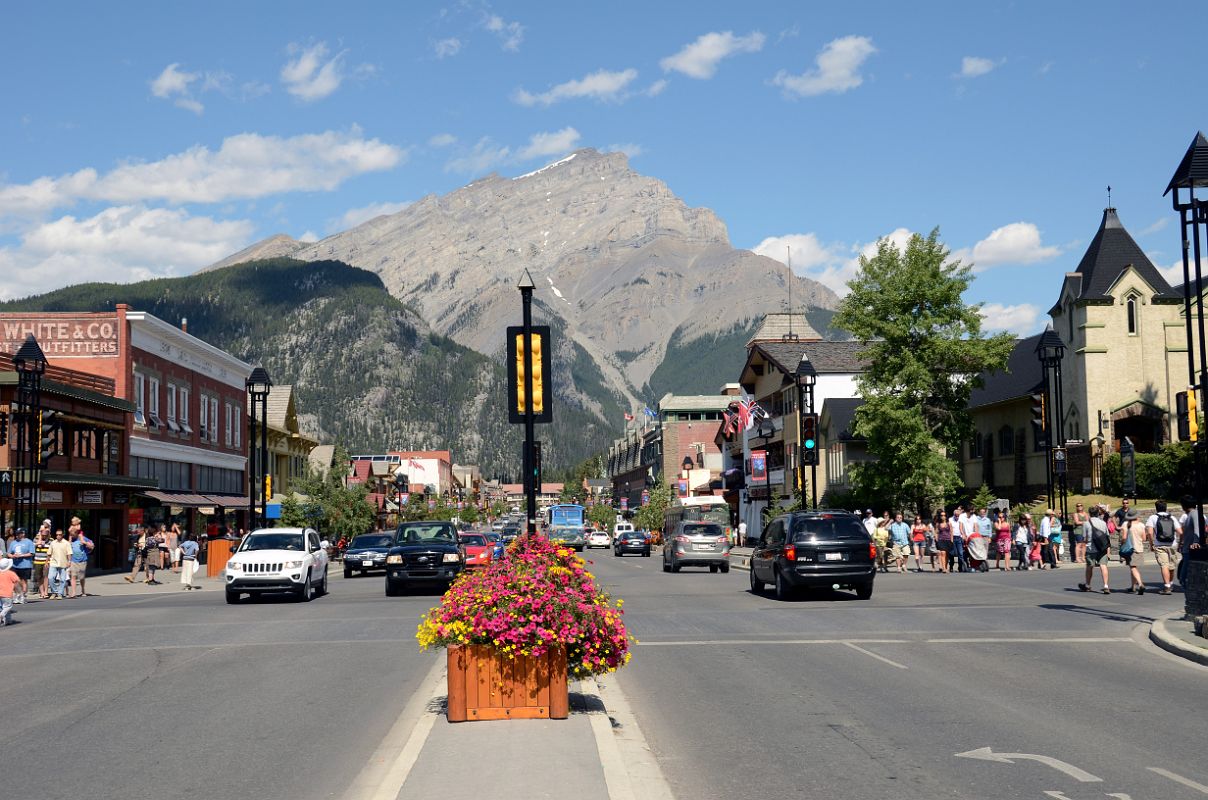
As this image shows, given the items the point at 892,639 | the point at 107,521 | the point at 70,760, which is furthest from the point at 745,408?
the point at 70,760

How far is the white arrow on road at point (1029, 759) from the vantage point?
28.2 feet

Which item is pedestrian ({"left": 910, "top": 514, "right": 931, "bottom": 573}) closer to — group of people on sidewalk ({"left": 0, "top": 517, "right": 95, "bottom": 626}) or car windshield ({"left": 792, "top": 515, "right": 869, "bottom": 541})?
car windshield ({"left": 792, "top": 515, "right": 869, "bottom": 541})

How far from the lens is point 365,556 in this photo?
4222 cm

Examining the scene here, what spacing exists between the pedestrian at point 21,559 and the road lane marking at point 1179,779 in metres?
27.4

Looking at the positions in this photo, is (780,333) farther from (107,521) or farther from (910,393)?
(107,521)

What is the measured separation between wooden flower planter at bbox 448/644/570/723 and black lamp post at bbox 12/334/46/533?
31.4 meters

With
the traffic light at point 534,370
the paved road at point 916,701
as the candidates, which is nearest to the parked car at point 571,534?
the paved road at point 916,701

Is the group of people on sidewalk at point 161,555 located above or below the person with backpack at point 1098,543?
below

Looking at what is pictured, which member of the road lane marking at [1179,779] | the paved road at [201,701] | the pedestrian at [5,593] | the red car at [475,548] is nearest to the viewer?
the road lane marking at [1179,779]

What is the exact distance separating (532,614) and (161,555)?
127ft

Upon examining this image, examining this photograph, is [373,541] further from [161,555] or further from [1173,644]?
[1173,644]

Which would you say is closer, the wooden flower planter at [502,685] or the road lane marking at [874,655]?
the wooden flower planter at [502,685]

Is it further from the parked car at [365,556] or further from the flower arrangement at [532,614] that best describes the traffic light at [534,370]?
the parked car at [365,556]

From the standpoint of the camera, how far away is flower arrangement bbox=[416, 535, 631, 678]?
9820mm
